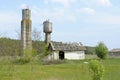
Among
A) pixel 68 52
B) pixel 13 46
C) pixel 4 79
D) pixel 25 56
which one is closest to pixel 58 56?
pixel 68 52

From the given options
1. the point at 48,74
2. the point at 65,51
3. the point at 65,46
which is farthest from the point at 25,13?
the point at 48,74

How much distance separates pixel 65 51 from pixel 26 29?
13.1 meters

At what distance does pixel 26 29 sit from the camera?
6359 cm

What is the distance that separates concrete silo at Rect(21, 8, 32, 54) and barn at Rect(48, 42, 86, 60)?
30.4 ft

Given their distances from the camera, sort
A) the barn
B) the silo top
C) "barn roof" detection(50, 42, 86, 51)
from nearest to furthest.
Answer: the silo top
the barn
"barn roof" detection(50, 42, 86, 51)

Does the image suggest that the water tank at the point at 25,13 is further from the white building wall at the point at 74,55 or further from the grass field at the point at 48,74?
the grass field at the point at 48,74

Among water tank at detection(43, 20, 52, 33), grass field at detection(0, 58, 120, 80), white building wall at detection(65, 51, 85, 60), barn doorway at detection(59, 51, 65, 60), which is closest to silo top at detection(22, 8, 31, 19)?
water tank at detection(43, 20, 52, 33)

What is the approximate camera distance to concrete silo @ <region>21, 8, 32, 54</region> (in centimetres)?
6206

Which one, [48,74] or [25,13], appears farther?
[25,13]

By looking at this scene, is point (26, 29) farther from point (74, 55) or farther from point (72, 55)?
point (74, 55)

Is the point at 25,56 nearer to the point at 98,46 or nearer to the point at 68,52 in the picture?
the point at 68,52

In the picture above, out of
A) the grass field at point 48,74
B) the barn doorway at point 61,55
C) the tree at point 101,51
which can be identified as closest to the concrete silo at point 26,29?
the barn doorway at point 61,55

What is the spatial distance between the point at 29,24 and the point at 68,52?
14399 millimetres

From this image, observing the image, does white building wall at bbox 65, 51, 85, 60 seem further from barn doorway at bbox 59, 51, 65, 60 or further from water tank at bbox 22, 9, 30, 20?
water tank at bbox 22, 9, 30, 20
